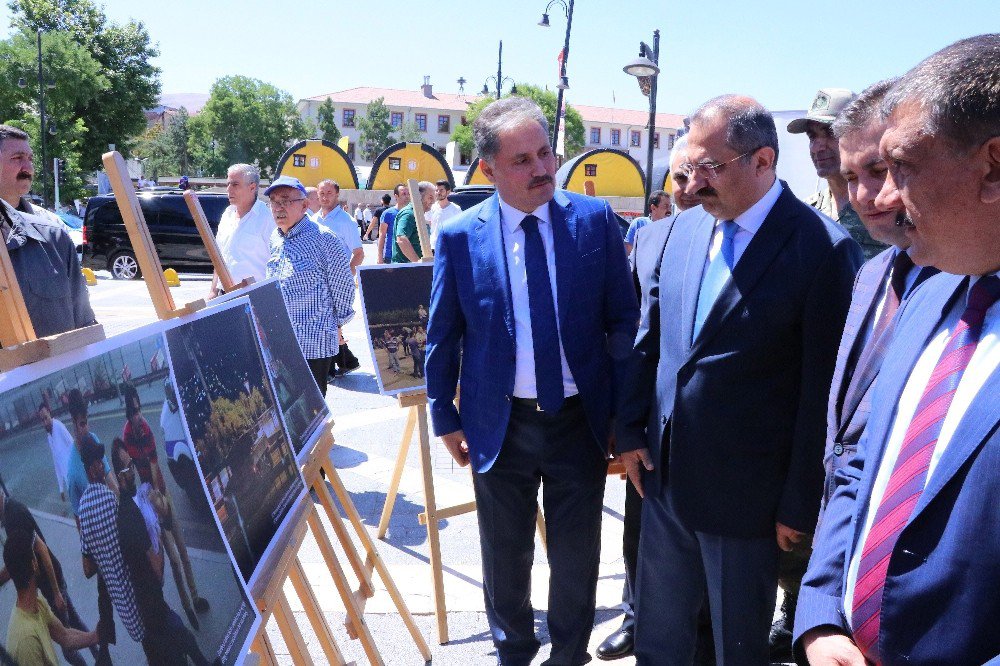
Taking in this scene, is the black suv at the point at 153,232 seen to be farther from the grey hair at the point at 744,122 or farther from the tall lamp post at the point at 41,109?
the tall lamp post at the point at 41,109

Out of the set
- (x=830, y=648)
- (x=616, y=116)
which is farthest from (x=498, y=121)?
(x=616, y=116)

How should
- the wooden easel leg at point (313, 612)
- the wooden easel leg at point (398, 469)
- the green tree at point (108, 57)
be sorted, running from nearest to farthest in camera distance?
the wooden easel leg at point (313, 612) < the wooden easel leg at point (398, 469) < the green tree at point (108, 57)

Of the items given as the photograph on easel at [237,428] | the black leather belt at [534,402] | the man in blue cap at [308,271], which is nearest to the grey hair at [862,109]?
the black leather belt at [534,402]

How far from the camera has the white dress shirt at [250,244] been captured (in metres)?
5.91

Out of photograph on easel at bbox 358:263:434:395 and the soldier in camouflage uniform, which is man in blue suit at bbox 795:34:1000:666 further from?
photograph on easel at bbox 358:263:434:395

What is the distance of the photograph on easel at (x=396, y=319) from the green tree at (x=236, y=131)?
257 ft

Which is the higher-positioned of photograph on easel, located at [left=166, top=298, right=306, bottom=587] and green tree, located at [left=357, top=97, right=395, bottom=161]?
green tree, located at [left=357, top=97, right=395, bottom=161]

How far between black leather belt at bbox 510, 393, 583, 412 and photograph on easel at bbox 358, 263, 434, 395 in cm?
138

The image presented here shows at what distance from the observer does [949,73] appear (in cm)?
119

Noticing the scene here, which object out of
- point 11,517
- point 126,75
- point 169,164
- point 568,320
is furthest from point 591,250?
point 169,164

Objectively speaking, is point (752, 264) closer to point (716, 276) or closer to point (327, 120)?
point (716, 276)

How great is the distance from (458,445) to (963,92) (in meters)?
2.19

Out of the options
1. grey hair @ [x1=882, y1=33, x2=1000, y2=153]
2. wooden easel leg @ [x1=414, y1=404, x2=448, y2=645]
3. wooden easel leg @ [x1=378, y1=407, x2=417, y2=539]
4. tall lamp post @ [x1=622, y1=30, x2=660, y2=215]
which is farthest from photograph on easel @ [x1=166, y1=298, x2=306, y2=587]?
tall lamp post @ [x1=622, y1=30, x2=660, y2=215]

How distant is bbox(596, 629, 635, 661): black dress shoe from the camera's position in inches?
130
